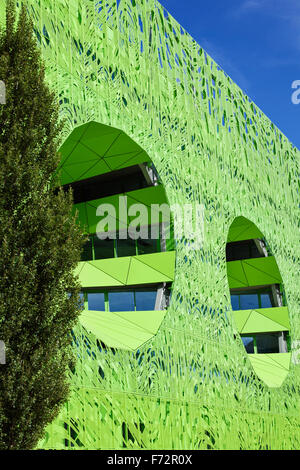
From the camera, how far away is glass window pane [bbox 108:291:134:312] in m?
18.1

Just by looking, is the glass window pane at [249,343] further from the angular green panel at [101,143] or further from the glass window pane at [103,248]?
the angular green panel at [101,143]

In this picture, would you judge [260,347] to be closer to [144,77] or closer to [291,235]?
[291,235]

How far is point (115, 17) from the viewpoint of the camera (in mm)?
12711

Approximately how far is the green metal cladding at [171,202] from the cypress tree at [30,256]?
1846 mm

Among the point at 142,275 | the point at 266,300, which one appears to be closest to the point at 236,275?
the point at 266,300

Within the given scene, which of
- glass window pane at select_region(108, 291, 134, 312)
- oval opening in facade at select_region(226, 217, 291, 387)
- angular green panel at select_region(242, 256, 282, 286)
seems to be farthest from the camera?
angular green panel at select_region(242, 256, 282, 286)

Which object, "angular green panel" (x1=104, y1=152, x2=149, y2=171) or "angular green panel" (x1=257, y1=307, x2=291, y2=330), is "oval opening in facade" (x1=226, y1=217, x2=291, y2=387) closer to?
"angular green panel" (x1=257, y1=307, x2=291, y2=330)

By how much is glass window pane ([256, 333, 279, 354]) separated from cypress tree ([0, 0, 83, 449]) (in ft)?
55.1

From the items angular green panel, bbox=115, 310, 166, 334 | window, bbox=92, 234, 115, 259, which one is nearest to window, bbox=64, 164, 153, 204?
window, bbox=92, 234, 115, 259

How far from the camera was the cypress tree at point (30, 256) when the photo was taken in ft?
21.4

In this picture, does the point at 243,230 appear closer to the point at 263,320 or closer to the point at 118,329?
the point at 263,320

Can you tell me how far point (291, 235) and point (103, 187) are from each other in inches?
326

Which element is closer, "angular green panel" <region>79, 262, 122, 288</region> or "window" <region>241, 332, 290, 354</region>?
"angular green panel" <region>79, 262, 122, 288</region>

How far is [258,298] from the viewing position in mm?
24000
